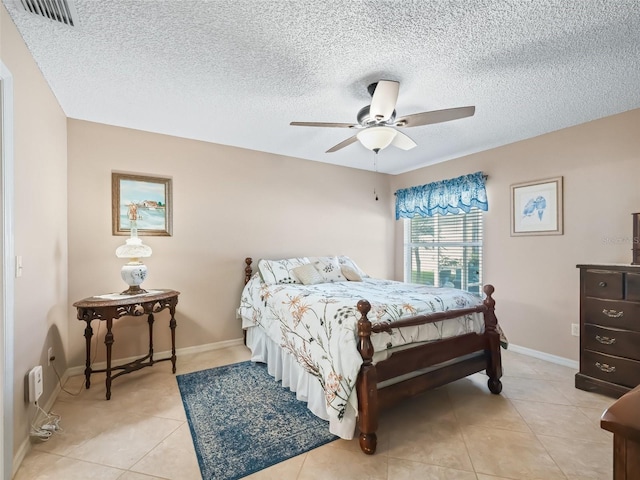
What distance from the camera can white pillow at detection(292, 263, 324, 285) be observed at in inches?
130

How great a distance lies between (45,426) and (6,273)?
110 cm

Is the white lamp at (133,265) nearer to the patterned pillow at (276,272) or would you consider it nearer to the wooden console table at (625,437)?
the patterned pillow at (276,272)

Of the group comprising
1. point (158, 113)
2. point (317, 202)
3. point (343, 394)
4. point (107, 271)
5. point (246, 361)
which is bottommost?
point (246, 361)

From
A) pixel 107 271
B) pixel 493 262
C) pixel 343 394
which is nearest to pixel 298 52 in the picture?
pixel 343 394

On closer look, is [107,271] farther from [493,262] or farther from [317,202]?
[493,262]

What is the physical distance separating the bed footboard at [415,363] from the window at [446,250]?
63.7 inches

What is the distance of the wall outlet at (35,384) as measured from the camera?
1.79 metres

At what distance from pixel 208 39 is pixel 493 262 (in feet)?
12.0

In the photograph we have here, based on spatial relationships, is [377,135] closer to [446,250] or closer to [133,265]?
[133,265]

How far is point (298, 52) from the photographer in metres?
1.85

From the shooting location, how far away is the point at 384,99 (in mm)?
A: 1929

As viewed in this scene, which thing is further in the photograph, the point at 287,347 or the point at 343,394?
the point at 287,347

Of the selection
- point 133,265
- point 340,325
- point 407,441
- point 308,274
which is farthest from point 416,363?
point 133,265

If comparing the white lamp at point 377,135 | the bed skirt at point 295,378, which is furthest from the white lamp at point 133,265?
the white lamp at point 377,135
